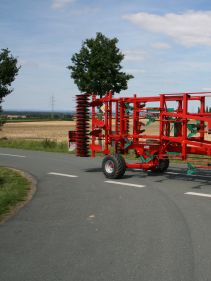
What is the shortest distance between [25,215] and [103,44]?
2067 cm

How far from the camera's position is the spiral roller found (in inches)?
486

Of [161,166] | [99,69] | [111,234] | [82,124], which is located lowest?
[111,234]

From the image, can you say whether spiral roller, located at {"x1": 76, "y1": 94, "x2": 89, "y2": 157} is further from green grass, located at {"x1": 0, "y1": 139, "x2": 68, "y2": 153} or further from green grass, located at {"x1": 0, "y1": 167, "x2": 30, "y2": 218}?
green grass, located at {"x1": 0, "y1": 139, "x2": 68, "y2": 153}

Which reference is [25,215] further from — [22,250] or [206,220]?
[206,220]

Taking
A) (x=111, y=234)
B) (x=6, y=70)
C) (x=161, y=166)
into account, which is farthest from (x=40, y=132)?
(x=111, y=234)

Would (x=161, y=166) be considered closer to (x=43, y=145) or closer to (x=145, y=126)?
(x=145, y=126)

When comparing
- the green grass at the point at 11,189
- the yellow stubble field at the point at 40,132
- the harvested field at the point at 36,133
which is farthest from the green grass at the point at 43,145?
the green grass at the point at 11,189

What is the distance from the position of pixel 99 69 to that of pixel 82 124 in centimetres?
1374

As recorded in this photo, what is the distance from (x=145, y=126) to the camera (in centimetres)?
1164

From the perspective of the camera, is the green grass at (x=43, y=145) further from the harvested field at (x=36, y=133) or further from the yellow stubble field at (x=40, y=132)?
the harvested field at (x=36, y=133)

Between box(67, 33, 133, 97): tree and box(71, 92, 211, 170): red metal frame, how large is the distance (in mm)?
13254

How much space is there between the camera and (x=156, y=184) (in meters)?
10.6

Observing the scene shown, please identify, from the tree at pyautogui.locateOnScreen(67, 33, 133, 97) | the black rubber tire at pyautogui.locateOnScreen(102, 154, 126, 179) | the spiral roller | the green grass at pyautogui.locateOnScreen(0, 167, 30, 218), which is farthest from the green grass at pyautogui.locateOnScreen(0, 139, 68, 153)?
the black rubber tire at pyautogui.locateOnScreen(102, 154, 126, 179)

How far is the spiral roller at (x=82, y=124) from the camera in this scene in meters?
12.4
